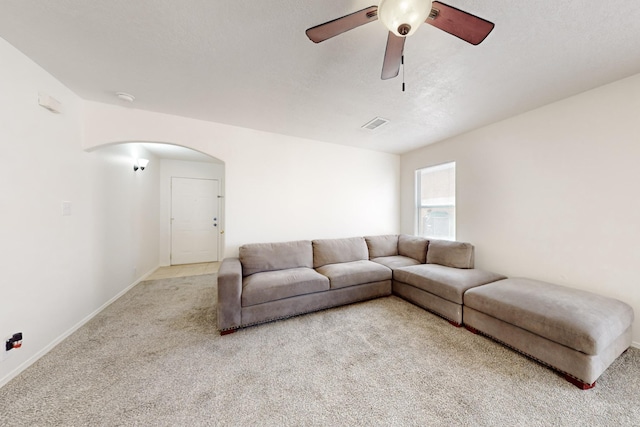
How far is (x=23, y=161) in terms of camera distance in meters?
1.70

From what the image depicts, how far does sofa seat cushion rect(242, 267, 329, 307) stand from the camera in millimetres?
2277

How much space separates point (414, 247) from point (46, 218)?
4422 millimetres

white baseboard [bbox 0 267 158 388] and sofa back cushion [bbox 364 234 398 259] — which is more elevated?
sofa back cushion [bbox 364 234 398 259]

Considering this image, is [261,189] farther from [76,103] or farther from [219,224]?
[219,224]

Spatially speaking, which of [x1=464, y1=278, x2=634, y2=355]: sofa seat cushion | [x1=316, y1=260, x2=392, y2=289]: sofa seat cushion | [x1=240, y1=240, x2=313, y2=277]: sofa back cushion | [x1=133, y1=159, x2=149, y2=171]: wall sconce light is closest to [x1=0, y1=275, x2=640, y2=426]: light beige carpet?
[x1=464, y1=278, x2=634, y2=355]: sofa seat cushion

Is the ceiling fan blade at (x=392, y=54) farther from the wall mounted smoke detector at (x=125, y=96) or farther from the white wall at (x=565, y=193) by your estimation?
the wall mounted smoke detector at (x=125, y=96)

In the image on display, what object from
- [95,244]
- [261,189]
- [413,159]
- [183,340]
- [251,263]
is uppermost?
[413,159]

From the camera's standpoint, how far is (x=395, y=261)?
347 centimetres

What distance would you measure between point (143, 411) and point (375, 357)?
1.63 metres

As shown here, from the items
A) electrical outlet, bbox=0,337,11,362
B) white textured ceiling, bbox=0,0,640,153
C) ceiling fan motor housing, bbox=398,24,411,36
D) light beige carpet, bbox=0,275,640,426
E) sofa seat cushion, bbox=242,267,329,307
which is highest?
white textured ceiling, bbox=0,0,640,153

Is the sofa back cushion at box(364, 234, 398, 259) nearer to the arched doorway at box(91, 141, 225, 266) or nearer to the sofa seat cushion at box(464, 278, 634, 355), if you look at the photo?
the sofa seat cushion at box(464, 278, 634, 355)

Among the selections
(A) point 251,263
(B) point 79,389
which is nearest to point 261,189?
(A) point 251,263

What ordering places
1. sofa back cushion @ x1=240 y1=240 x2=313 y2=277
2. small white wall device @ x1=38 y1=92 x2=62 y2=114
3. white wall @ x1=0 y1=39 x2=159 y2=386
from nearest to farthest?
white wall @ x1=0 y1=39 x2=159 y2=386 < small white wall device @ x1=38 y1=92 x2=62 y2=114 < sofa back cushion @ x1=240 y1=240 x2=313 y2=277

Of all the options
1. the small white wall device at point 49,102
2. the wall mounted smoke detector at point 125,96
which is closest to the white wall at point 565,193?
the wall mounted smoke detector at point 125,96
